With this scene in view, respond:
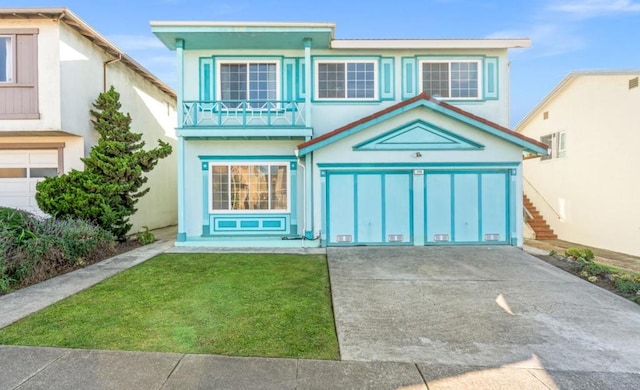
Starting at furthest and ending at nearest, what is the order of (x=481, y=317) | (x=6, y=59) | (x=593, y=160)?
(x=593, y=160), (x=6, y=59), (x=481, y=317)

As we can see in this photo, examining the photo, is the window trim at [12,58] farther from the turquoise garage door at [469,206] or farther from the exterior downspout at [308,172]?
the turquoise garage door at [469,206]

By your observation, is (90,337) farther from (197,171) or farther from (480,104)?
(480,104)

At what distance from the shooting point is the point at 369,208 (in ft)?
34.6

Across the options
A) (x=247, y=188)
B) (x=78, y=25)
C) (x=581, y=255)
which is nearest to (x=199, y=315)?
(x=247, y=188)

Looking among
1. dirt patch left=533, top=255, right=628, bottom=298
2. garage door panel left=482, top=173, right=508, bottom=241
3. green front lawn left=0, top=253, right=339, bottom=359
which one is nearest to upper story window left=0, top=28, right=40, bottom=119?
green front lawn left=0, top=253, right=339, bottom=359

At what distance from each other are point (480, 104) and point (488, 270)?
6.38 m

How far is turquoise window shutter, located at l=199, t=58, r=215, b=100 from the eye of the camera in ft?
38.1

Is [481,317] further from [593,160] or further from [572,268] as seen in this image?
[593,160]

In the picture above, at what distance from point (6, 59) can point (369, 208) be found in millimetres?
11691

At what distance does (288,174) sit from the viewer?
38.2 ft

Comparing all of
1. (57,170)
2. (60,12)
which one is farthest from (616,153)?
(57,170)

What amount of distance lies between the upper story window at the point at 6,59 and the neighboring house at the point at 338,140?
13.8ft

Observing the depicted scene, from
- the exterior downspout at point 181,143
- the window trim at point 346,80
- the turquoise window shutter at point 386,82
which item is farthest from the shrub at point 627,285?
the exterior downspout at point 181,143

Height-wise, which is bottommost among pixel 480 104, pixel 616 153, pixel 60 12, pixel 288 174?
pixel 288 174
